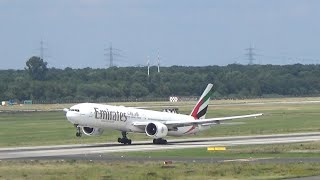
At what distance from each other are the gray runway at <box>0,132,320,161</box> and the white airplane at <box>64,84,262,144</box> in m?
1.10

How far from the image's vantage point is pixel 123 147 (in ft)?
251

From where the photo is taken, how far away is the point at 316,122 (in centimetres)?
11344

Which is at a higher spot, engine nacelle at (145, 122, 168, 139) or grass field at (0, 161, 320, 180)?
engine nacelle at (145, 122, 168, 139)

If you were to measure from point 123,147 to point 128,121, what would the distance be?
6.17 metres

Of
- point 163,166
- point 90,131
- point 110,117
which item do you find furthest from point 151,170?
point 90,131

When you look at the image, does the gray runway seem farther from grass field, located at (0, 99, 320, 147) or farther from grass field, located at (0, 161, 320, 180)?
grass field, located at (0, 161, 320, 180)

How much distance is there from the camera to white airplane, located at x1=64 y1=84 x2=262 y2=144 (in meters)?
80.1

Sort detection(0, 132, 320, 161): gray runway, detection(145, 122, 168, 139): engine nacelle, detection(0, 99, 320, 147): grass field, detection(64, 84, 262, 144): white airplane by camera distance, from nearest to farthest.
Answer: detection(0, 132, 320, 161): gray runway → detection(64, 84, 262, 144): white airplane → detection(145, 122, 168, 139): engine nacelle → detection(0, 99, 320, 147): grass field

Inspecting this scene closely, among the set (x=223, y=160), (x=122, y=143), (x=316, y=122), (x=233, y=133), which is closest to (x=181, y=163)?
(x=223, y=160)

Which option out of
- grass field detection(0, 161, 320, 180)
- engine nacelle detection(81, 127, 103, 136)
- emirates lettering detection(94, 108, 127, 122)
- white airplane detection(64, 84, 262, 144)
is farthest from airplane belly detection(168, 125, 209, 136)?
grass field detection(0, 161, 320, 180)

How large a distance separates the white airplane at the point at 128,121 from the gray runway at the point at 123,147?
1.10m

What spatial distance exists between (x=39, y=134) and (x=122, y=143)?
16195 millimetres

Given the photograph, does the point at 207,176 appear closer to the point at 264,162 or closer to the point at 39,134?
the point at 264,162

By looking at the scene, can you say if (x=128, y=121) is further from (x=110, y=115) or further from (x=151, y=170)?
(x=151, y=170)
